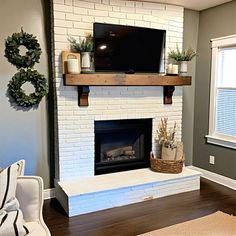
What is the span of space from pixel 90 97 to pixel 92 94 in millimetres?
44

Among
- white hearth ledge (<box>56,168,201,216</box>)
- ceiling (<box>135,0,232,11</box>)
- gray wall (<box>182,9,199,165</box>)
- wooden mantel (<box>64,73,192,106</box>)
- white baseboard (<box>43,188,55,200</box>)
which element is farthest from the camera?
gray wall (<box>182,9,199,165</box>)

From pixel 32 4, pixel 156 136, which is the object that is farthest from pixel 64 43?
pixel 156 136

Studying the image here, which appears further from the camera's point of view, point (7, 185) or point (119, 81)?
point (119, 81)

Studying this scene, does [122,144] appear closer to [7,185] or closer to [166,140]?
[166,140]

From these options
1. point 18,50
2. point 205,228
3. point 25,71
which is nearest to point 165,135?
point 205,228

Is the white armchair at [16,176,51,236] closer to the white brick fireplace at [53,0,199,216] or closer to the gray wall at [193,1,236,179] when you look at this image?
the white brick fireplace at [53,0,199,216]

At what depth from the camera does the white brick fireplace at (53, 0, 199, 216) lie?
3043 mm

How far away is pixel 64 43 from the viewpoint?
10.0 feet

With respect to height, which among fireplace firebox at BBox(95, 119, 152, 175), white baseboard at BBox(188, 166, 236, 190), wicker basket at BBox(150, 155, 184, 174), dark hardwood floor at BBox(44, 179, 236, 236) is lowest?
dark hardwood floor at BBox(44, 179, 236, 236)

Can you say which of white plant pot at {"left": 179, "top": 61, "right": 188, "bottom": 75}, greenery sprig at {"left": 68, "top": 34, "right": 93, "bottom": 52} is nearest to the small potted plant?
white plant pot at {"left": 179, "top": 61, "right": 188, "bottom": 75}

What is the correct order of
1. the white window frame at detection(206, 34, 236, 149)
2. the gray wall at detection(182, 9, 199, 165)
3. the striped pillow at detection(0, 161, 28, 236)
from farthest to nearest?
the gray wall at detection(182, 9, 199, 165) < the white window frame at detection(206, 34, 236, 149) < the striped pillow at detection(0, 161, 28, 236)

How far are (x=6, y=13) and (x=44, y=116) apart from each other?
1.19m

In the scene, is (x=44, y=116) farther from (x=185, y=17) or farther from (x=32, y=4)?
(x=185, y=17)

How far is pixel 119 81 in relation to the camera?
10.5 feet
